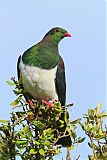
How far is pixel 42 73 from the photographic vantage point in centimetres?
427

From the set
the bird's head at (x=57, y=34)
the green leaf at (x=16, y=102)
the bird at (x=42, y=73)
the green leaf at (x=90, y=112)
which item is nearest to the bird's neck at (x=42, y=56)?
the bird at (x=42, y=73)

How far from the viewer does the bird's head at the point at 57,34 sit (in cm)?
500

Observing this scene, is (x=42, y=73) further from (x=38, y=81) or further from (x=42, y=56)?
(x=42, y=56)

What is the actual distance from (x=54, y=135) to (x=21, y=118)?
261mm

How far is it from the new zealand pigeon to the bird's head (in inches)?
12.7

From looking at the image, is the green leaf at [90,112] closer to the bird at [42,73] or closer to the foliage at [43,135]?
the foliage at [43,135]

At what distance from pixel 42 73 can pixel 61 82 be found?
0.36 meters

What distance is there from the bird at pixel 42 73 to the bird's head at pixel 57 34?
0.32m

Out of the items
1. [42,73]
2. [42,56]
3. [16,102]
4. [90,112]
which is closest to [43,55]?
[42,56]

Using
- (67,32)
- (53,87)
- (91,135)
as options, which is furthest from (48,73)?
(91,135)

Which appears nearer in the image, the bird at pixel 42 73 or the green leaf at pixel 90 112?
the green leaf at pixel 90 112

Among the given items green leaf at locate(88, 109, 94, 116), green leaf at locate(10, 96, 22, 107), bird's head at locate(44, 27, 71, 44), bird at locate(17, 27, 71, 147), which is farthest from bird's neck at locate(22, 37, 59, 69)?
green leaf at locate(88, 109, 94, 116)

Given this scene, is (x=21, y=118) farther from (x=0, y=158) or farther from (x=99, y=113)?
(x=99, y=113)

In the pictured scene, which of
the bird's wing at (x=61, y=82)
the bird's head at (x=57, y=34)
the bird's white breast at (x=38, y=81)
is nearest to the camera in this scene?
the bird's white breast at (x=38, y=81)
